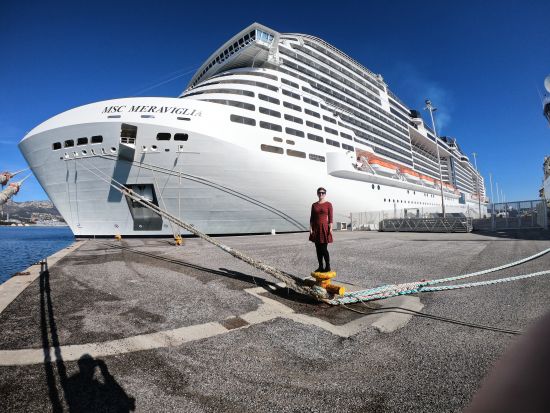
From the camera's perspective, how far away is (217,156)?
14945 mm

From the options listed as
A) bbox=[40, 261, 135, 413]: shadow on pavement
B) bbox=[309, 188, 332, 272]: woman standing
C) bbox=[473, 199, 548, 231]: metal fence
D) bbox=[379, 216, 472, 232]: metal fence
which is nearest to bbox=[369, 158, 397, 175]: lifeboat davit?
bbox=[379, 216, 472, 232]: metal fence

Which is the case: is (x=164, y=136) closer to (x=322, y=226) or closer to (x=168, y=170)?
(x=168, y=170)

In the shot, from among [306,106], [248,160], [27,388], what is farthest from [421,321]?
[306,106]

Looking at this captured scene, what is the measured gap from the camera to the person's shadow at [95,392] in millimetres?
1849

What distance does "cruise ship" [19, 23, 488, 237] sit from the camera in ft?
47.5

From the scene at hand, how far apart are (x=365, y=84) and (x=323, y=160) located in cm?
2183

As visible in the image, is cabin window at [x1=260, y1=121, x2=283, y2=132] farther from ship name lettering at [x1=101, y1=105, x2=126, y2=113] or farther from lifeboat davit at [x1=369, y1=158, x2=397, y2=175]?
lifeboat davit at [x1=369, y1=158, x2=397, y2=175]

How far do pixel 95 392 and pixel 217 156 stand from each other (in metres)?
13.7

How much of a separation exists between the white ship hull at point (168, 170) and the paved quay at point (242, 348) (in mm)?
10673

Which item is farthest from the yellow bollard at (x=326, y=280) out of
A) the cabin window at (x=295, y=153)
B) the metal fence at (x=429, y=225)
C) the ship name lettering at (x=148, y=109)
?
the metal fence at (x=429, y=225)

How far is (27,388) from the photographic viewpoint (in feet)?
6.67

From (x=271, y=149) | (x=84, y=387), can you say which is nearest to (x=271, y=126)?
(x=271, y=149)

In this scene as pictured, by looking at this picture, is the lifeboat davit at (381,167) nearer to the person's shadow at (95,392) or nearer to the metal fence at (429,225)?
the metal fence at (429,225)

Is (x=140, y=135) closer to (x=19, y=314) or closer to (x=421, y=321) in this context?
(x=19, y=314)
